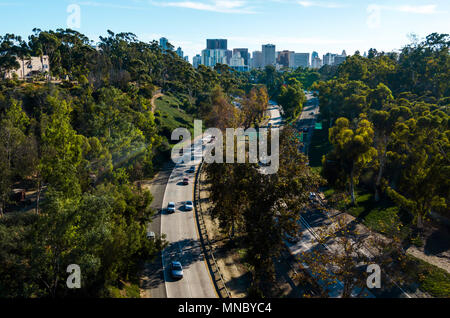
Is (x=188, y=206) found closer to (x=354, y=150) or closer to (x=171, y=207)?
(x=171, y=207)

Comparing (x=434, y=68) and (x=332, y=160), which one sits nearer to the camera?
(x=332, y=160)

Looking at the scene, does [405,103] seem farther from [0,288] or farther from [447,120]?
[0,288]

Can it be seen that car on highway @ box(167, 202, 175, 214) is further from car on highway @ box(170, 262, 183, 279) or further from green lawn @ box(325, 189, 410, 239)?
green lawn @ box(325, 189, 410, 239)

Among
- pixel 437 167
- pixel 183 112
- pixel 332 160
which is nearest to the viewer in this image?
pixel 437 167
